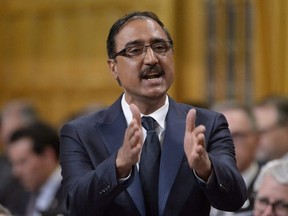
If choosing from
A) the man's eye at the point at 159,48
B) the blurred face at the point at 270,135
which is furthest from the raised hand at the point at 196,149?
the blurred face at the point at 270,135

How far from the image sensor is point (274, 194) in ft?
15.5

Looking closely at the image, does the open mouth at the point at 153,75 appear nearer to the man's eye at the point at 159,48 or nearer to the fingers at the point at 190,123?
the man's eye at the point at 159,48

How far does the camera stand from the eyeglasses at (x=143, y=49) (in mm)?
3518

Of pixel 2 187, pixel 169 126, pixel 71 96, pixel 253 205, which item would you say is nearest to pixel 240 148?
pixel 253 205

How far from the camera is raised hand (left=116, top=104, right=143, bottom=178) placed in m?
3.30

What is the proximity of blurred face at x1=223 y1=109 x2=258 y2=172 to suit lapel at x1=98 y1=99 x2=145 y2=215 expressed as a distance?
2.62 metres

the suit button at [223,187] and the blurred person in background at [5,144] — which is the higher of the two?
the suit button at [223,187]

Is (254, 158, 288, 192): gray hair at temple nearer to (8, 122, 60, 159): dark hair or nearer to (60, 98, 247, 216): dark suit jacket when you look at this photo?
(60, 98, 247, 216): dark suit jacket

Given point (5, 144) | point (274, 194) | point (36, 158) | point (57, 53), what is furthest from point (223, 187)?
point (57, 53)

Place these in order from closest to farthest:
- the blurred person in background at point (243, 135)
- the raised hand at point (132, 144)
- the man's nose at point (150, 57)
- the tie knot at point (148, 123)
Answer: the raised hand at point (132, 144) → the man's nose at point (150, 57) → the tie knot at point (148, 123) → the blurred person in background at point (243, 135)

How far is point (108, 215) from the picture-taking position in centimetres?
352

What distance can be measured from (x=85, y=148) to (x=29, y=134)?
12.8 ft

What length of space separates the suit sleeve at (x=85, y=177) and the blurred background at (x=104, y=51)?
5287mm

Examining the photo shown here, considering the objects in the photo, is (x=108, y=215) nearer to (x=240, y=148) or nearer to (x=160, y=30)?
(x=160, y=30)
